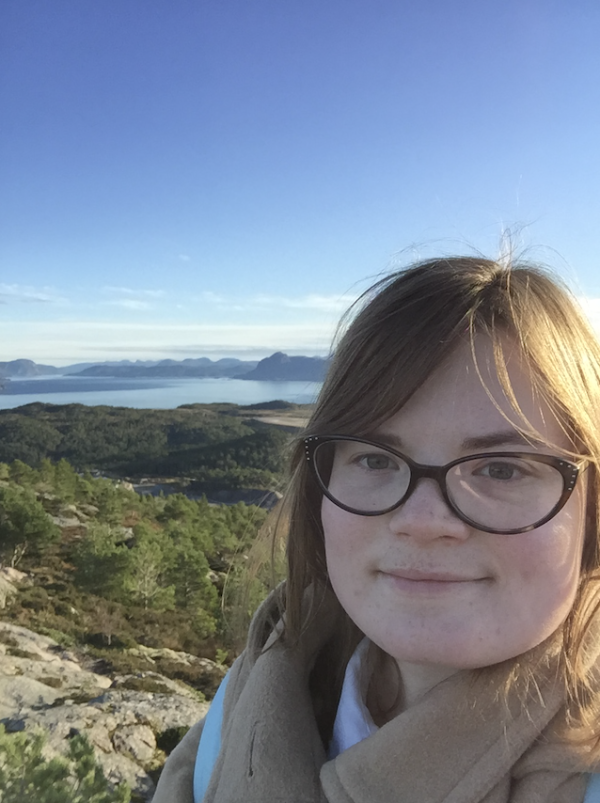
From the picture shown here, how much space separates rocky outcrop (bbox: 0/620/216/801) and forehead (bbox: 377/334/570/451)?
5.32m

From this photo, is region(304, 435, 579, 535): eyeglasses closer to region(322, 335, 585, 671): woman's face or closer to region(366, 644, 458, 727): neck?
region(322, 335, 585, 671): woman's face

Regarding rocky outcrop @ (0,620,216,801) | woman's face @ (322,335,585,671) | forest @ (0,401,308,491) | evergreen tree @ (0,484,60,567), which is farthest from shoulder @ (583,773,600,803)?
forest @ (0,401,308,491)

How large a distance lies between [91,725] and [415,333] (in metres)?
7.32

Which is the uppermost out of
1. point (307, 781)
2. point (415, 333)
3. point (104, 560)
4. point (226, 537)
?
point (415, 333)

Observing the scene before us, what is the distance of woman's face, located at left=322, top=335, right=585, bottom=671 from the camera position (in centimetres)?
81

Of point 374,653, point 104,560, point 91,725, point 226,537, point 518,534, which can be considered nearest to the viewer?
point 518,534

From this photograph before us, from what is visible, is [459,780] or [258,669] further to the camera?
[258,669]

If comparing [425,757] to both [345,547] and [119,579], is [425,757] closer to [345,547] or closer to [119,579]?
[345,547]

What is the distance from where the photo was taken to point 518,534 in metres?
0.80

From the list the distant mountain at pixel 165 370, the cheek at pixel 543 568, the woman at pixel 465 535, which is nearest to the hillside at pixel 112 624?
the woman at pixel 465 535

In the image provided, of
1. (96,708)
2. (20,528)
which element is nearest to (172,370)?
(20,528)

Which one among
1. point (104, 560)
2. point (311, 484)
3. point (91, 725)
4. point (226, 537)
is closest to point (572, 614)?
point (311, 484)

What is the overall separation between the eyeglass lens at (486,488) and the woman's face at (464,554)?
0.02 metres

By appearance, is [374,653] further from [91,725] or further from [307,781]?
[91,725]
